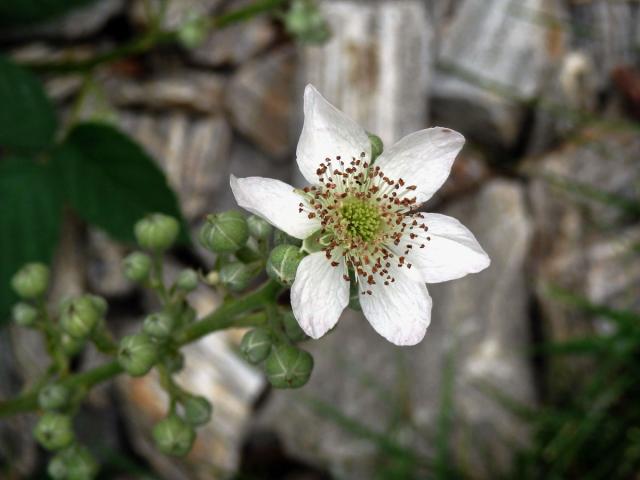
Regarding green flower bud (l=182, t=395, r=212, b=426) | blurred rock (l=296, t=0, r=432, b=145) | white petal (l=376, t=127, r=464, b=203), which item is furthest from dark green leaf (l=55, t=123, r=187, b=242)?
blurred rock (l=296, t=0, r=432, b=145)

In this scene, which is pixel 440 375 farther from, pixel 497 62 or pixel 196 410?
pixel 196 410

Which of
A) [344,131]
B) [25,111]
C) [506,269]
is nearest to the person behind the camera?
[344,131]

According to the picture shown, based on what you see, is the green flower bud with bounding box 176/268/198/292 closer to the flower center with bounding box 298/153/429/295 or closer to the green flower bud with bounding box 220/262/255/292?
the green flower bud with bounding box 220/262/255/292

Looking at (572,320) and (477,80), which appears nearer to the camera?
(572,320)

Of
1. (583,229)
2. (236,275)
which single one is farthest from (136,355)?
(583,229)

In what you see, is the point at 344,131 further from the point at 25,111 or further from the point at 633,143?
the point at 633,143

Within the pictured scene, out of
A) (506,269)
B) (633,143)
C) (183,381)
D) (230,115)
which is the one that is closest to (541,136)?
Result: (633,143)
